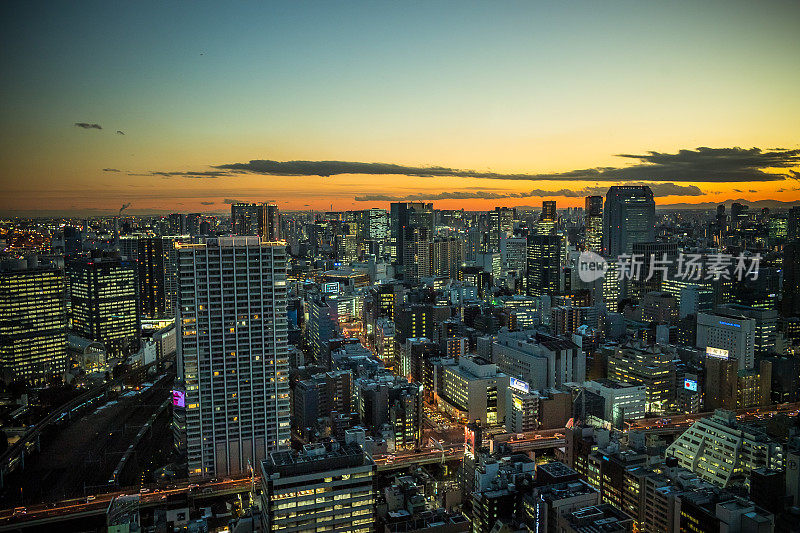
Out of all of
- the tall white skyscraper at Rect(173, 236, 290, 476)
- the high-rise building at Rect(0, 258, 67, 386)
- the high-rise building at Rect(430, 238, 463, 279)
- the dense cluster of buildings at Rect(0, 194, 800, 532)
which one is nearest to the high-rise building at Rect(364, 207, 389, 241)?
the high-rise building at Rect(430, 238, 463, 279)

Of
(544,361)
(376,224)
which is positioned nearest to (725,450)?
(544,361)

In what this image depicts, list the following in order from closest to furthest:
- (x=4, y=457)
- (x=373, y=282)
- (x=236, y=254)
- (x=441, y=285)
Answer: (x=236, y=254) → (x=4, y=457) → (x=441, y=285) → (x=373, y=282)

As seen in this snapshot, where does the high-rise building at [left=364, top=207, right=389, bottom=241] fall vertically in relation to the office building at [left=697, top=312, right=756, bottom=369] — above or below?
above

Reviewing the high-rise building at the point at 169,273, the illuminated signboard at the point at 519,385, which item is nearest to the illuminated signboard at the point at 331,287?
the high-rise building at the point at 169,273

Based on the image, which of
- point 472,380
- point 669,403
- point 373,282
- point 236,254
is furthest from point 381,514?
point 373,282

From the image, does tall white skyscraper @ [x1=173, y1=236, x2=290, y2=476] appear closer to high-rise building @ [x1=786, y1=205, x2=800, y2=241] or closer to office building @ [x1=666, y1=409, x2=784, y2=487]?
office building @ [x1=666, y1=409, x2=784, y2=487]

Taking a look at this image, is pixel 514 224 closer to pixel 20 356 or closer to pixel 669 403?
pixel 669 403

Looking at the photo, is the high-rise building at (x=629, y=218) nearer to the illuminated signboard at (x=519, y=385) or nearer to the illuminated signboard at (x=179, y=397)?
the illuminated signboard at (x=519, y=385)
